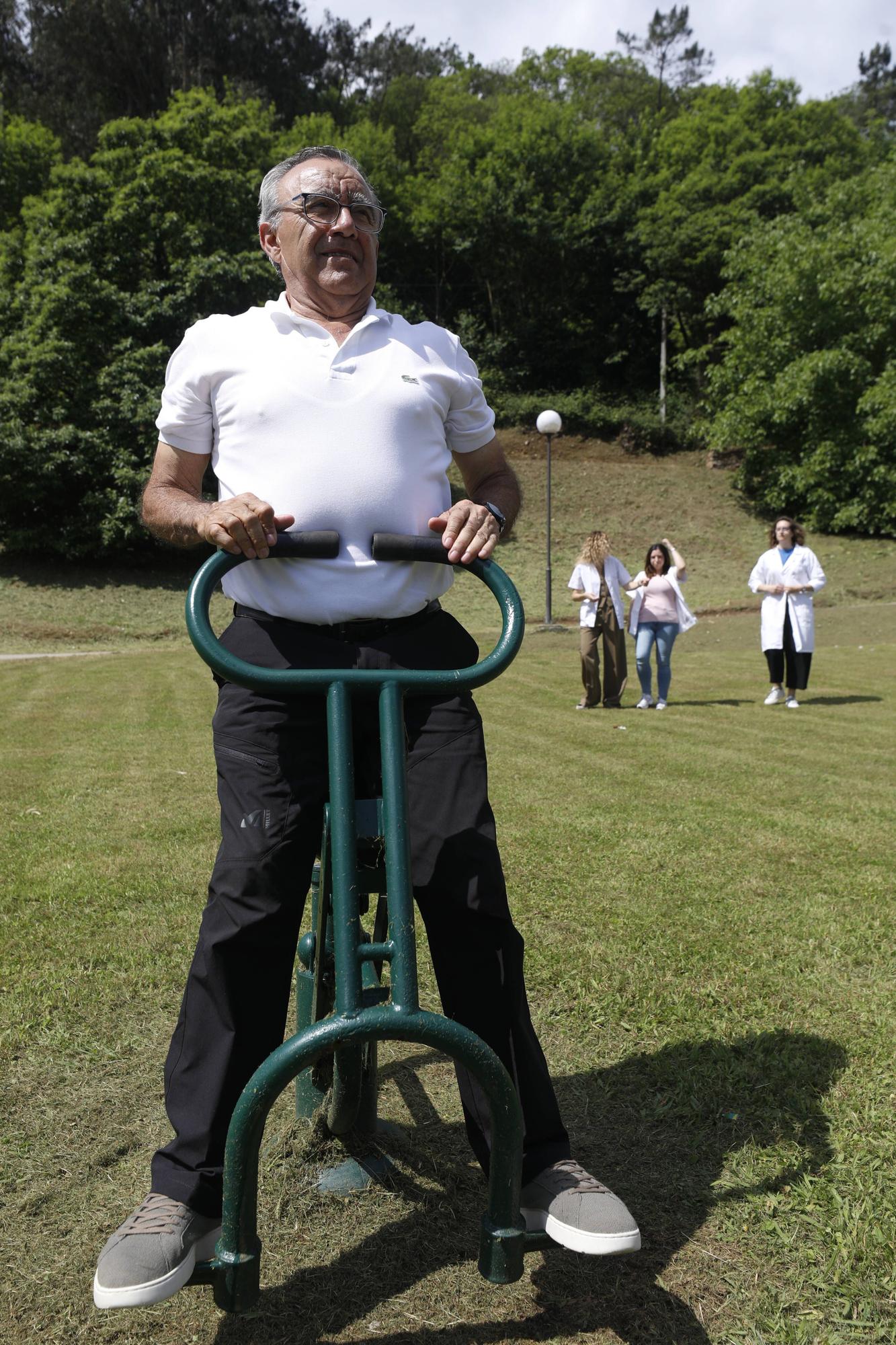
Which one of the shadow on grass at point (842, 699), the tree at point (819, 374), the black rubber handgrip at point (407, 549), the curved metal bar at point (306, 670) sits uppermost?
the tree at point (819, 374)

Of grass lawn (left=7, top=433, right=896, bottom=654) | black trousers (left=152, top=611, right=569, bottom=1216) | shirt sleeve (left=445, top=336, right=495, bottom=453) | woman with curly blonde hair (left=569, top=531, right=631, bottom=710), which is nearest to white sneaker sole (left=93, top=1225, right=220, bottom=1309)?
black trousers (left=152, top=611, right=569, bottom=1216)

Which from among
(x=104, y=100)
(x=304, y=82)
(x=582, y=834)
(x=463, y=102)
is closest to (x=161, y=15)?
(x=104, y=100)

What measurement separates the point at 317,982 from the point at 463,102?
66.6 metres

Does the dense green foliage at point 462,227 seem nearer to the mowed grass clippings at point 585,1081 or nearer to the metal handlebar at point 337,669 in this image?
the mowed grass clippings at point 585,1081

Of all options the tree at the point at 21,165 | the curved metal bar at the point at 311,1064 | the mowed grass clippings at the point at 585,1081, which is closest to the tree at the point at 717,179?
the tree at the point at 21,165

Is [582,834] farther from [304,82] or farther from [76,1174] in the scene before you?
[304,82]

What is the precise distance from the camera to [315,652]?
2.28 m

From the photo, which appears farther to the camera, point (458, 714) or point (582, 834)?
point (582, 834)

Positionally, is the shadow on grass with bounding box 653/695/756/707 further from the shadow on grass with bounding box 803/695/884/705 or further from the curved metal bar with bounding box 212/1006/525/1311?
the curved metal bar with bounding box 212/1006/525/1311

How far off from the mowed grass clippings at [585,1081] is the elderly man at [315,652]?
317mm

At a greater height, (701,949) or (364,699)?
(364,699)

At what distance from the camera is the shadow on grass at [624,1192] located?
2180 millimetres

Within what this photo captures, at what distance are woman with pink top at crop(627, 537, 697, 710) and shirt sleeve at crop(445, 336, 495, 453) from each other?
32.0 feet

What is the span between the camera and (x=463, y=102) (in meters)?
60.5
